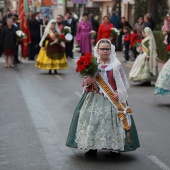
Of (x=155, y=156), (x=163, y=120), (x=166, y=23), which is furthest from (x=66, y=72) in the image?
(x=155, y=156)

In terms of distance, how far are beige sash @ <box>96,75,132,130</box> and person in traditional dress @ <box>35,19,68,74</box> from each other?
13.4m

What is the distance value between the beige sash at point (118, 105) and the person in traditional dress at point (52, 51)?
13.4 metres

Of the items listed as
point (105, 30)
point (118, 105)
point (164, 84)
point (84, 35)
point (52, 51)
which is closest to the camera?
point (118, 105)

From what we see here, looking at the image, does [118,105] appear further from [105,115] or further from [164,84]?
[164,84]

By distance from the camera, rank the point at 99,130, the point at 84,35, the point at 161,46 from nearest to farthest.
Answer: the point at 99,130 → the point at 161,46 → the point at 84,35

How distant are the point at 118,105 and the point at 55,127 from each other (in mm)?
2852

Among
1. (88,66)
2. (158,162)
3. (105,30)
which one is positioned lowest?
(105,30)

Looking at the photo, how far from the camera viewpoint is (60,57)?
22906 millimetres

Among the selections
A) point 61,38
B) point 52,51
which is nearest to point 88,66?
point 61,38

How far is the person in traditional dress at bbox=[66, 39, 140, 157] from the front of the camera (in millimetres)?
8781

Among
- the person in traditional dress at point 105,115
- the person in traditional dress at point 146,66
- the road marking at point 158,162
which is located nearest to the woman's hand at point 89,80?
the person in traditional dress at point 105,115

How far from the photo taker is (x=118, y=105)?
354 inches

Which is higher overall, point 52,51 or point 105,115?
point 105,115

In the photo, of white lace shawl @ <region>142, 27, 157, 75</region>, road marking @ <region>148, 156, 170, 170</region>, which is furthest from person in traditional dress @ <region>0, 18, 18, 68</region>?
road marking @ <region>148, 156, 170, 170</region>
